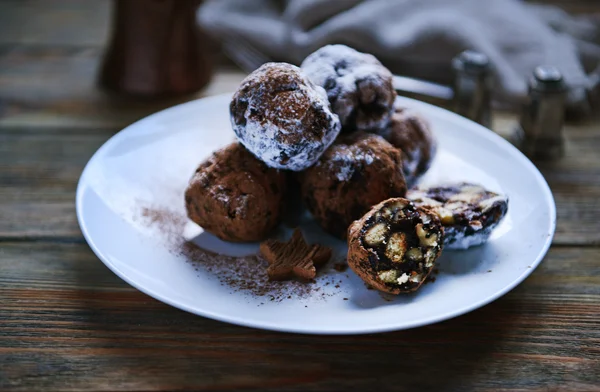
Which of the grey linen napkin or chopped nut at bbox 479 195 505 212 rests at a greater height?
chopped nut at bbox 479 195 505 212

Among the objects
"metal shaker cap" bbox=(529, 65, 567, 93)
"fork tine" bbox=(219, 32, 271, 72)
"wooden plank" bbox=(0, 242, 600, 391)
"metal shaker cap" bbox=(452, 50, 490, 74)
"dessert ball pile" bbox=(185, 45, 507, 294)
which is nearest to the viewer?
"wooden plank" bbox=(0, 242, 600, 391)

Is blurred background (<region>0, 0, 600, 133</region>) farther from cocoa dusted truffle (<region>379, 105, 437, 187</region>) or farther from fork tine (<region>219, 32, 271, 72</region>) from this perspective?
cocoa dusted truffle (<region>379, 105, 437, 187</region>)

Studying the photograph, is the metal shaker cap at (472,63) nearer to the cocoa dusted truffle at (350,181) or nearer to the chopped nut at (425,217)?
the cocoa dusted truffle at (350,181)

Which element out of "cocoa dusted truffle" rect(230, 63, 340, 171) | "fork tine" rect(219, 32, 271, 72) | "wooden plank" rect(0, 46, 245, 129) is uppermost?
"cocoa dusted truffle" rect(230, 63, 340, 171)

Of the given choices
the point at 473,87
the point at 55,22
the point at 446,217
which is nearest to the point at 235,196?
the point at 446,217

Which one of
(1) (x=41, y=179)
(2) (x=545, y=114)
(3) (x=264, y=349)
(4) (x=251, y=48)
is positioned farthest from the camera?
(4) (x=251, y=48)

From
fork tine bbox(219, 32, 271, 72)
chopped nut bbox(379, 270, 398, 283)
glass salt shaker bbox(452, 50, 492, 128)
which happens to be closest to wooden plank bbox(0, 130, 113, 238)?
fork tine bbox(219, 32, 271, 72)

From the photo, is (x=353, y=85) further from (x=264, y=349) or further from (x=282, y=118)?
(x=264, y=349)
